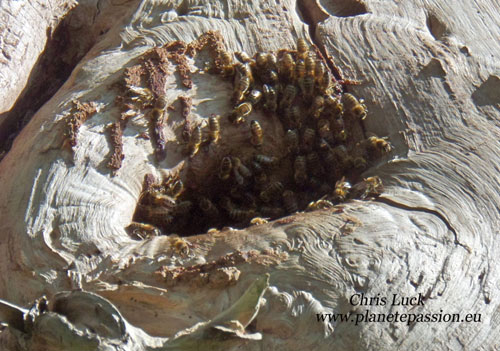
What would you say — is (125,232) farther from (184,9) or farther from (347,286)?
(184,9)

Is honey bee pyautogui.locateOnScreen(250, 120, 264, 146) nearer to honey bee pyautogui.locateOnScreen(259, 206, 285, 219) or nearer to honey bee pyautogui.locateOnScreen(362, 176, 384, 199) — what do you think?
honey bee pyautogui.locateOnScreen(259, 206, 285, 219)

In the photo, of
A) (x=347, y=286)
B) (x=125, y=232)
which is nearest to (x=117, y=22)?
(x=125, y=232)

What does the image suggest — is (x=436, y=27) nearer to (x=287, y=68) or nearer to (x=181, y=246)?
(x=287, y=68)

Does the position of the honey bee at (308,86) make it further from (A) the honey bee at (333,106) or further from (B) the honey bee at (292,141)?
(B) the honey bee at (292,141)

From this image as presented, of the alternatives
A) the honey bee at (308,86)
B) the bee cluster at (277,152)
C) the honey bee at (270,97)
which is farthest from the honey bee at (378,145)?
the honey bee at (270,97)

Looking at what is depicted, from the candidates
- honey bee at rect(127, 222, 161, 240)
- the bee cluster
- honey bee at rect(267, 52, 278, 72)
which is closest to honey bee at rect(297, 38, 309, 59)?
the bee cluster
